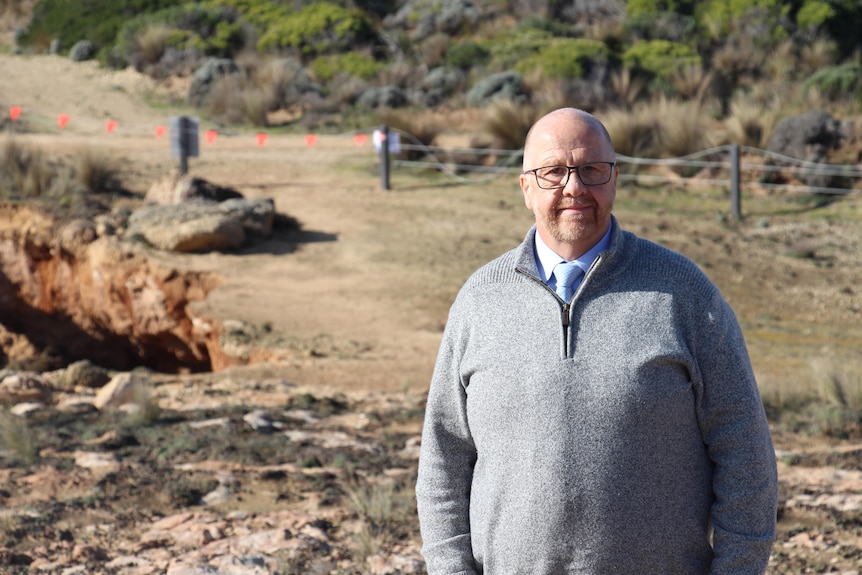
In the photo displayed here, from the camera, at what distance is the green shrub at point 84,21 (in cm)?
2772

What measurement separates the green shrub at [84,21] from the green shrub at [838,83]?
17.7m

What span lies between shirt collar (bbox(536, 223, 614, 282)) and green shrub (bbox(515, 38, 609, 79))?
709 inches

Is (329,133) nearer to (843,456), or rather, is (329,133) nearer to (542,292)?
(843,456)

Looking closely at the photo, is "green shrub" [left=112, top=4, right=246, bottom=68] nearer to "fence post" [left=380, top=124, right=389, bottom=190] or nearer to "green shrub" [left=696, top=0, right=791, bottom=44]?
"green shrub" [left=696, top=0, right=791, bottom=44]

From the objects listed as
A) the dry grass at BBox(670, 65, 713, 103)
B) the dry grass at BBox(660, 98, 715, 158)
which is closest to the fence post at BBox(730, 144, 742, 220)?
the dry grass at BBox(660, 98, 715, 158)

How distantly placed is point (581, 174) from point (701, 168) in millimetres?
13537

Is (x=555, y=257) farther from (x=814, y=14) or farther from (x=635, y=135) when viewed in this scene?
(x=814, y=14)

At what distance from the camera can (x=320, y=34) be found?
82.7 ft

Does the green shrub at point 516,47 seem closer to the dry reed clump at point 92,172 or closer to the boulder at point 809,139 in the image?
the boulder at point 809,139

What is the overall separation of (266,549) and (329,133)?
14712 mm

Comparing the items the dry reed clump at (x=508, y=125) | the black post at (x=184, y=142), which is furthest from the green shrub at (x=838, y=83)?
the black post at (x=184, y=142)

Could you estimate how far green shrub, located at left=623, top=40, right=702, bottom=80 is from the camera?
20.3m

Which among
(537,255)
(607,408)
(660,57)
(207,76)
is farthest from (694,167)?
(607,408)

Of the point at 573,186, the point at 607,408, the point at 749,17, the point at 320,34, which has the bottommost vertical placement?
the point at 607,408
